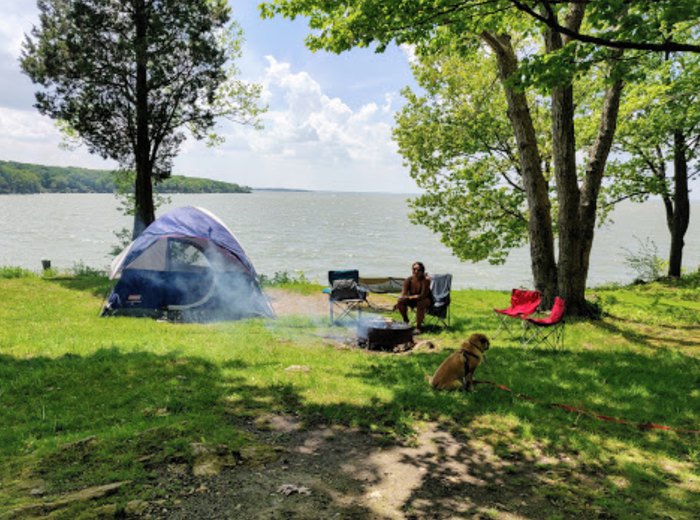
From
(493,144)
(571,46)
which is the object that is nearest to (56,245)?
(493,144)

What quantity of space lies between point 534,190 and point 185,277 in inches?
380

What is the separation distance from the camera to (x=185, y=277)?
13.6 meters

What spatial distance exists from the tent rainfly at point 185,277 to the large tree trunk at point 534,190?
711cm

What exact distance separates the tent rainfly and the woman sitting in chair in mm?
3754

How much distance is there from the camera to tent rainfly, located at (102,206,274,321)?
41.9ft

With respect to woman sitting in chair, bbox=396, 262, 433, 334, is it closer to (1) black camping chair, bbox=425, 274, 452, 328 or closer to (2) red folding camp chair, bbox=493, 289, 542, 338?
(1) black camping chair, bbox=425, 274, 452, 328

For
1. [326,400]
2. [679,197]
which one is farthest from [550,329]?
[679,197]

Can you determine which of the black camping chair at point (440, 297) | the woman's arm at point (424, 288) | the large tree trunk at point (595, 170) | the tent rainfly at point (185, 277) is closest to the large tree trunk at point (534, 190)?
the large tree trunk at point (595, 170)

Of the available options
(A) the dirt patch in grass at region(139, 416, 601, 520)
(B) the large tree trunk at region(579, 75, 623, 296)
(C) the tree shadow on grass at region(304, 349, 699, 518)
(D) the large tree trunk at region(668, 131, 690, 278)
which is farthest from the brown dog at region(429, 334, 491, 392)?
(D) the large tree trunk at region(668, 131, 690, 278)

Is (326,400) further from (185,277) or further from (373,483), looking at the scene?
(185,277)

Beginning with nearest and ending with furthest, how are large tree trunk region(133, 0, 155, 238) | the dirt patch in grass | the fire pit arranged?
1. the dirt patch in grass
2. the fire pit
3. large tree trunk region(133, 0, 155, 238)

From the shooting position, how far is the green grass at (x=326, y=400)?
4422mm

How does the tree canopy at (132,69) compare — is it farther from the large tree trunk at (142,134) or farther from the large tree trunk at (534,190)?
the large tree trunk at (534,190)

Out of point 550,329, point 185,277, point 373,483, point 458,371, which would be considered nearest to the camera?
point 373,483
